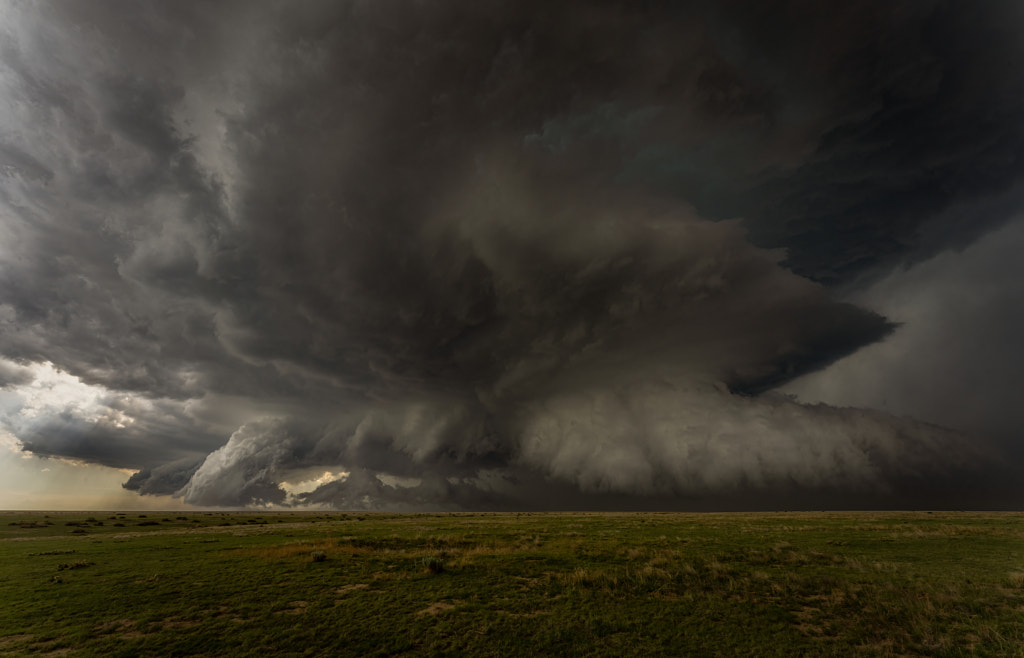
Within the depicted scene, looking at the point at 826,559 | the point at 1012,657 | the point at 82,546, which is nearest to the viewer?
the point at 1012,657

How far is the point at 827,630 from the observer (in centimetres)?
1507

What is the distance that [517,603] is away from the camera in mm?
18188

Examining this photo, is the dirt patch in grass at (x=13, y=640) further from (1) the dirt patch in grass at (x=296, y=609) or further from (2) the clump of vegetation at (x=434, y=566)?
(2) the clump of vegetation at (x=434, y=566)

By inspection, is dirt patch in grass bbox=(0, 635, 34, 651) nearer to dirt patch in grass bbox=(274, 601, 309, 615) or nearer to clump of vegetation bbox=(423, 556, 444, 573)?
dirt patch in grass bbox=(274, 601, 309, 615)

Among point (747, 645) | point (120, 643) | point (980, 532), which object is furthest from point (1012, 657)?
point (980, 532)

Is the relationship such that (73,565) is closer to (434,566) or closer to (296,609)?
(296,609)

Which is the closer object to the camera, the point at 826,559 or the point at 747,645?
the point at 747,645

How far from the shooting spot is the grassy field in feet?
45.2

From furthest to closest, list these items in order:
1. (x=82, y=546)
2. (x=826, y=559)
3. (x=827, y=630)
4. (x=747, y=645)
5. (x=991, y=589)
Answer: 1. (x=82, y=546)
2. (x=826, y=559)
3. (x=991, y=589)
4. (x=827, y=630)
5. (x=747, y=645)

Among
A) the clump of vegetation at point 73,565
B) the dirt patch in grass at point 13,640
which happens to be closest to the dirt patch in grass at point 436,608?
the dirt patch in grass at point 13,640

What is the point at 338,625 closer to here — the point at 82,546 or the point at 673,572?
the point at 673,572

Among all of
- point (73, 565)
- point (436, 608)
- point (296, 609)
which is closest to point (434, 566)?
point (436, 608)

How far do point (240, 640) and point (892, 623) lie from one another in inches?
979

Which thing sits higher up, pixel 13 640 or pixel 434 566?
pixel 13 640
